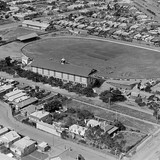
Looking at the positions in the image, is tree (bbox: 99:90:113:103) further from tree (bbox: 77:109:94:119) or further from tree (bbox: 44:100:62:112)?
tree (bbox: 44:100:62:112)

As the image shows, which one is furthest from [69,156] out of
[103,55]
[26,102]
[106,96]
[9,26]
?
[9,26]

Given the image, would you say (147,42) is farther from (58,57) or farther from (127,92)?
(127,92)

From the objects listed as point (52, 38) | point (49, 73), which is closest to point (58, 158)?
point (49, 73)

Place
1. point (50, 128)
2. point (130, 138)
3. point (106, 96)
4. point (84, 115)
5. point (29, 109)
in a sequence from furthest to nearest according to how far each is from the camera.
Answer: point (106, 96) → point (29, 109) → point (84, 115) → point (50, 128) → point (130, 138)

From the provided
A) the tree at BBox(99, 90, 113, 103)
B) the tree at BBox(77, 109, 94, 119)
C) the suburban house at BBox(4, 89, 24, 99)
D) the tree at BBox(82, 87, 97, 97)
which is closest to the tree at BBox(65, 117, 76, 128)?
the tree at BBox(77, 109, 94, 119)

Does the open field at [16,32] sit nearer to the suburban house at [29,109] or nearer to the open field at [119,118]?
the suburban house at [29,109]

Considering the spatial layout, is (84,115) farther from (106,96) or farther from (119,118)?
(106,96)
